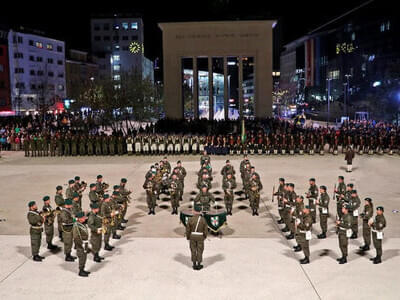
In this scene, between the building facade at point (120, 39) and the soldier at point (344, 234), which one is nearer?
the soldier at point (344, 234)

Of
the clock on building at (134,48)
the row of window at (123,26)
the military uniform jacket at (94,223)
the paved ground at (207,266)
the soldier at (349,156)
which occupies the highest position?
the row of window at (123,26)

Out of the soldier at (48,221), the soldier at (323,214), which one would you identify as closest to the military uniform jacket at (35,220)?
the soldier at (48,221)

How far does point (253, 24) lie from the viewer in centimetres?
4375

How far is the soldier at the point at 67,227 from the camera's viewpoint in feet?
35.6

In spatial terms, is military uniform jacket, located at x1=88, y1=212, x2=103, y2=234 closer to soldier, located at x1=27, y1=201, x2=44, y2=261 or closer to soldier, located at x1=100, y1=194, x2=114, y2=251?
soldier, located at x1=100, y1=194, x2=114, y2=251

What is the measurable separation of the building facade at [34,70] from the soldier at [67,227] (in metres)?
62.0

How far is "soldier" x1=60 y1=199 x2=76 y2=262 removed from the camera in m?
10.9

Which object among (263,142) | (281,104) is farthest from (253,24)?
(281,104)

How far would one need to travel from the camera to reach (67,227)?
428 inches

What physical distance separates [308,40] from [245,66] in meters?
44.9

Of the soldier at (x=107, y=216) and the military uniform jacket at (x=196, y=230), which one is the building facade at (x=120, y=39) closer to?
the soldier at (x=107, y=216)

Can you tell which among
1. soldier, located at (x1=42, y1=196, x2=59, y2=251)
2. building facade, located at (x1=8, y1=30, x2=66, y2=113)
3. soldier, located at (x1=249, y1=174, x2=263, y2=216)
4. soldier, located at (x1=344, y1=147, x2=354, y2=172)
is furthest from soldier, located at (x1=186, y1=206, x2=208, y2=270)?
building facade, located at (x1=8, y1=30, x2=66, y2=113)

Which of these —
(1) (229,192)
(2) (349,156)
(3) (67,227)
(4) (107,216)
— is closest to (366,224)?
(1) (229,192)

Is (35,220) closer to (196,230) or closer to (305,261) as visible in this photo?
(196,230)
